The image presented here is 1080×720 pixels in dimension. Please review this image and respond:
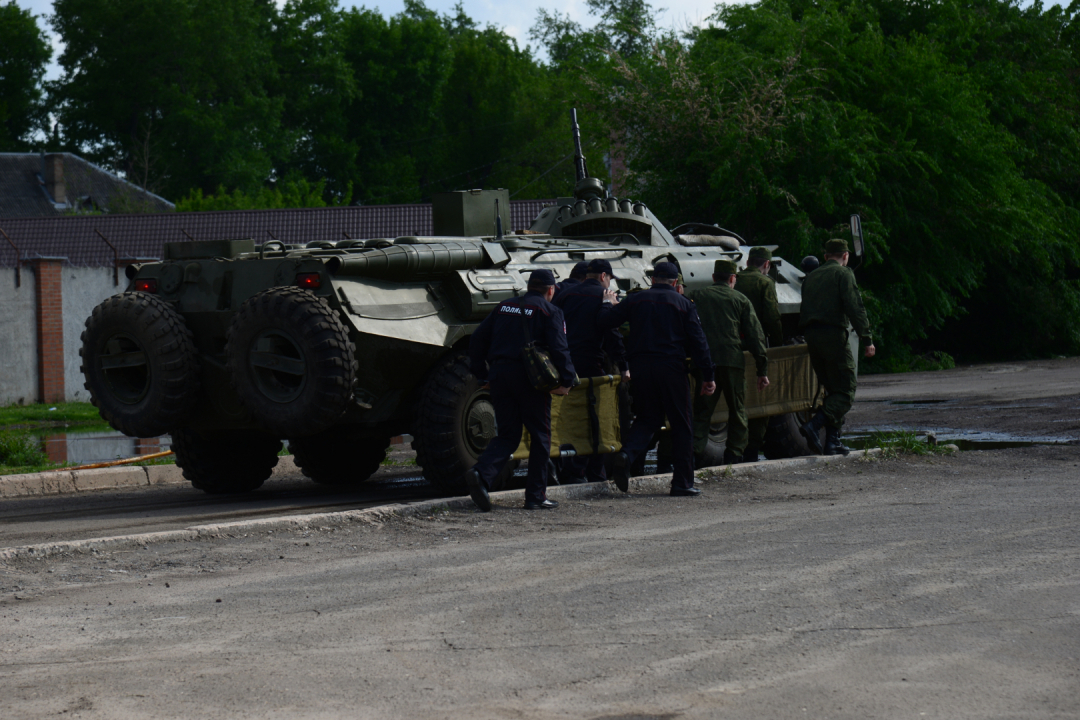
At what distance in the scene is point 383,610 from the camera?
20.1 feet

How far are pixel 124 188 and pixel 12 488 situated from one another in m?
45.3

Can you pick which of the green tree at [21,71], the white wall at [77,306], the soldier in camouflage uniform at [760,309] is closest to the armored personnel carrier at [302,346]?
the soldier in camouflage uniform at [760,309]

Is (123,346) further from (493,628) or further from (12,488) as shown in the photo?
(493,628)

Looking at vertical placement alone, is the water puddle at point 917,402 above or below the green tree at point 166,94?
below

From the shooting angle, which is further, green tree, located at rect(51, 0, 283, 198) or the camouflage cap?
green tree, located at rect(51, 0, 283, 198)

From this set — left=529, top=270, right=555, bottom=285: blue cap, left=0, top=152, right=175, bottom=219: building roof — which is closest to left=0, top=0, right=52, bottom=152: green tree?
left=0, top=152, right=175, bottom=219: building roof

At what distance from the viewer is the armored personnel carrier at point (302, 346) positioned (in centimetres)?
1002

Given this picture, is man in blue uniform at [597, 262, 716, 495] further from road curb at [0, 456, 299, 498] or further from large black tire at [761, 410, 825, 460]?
road curb at [0, 456, 299, 498]

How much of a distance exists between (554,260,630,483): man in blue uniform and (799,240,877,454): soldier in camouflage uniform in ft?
7.37

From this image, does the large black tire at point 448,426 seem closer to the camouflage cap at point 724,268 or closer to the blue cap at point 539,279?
the blue cap at point 539,279

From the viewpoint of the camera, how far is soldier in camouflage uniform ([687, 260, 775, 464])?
11.2 metres

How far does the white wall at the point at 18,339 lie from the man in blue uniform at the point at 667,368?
1750 cm

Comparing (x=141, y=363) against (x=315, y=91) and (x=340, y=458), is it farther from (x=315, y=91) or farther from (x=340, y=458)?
(x=315, y=91)

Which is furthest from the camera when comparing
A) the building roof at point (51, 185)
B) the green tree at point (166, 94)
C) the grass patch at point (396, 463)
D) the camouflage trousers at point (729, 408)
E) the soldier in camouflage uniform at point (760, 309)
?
the green tree at point (166, 94)
